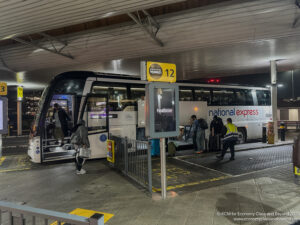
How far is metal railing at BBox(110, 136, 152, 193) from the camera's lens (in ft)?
19.0

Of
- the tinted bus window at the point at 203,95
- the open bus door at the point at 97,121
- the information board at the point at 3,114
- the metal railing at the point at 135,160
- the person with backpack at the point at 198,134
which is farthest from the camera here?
the tinted bus window at the point at 203,95

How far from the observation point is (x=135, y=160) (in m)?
6.71

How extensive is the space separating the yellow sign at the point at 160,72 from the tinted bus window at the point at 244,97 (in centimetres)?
934

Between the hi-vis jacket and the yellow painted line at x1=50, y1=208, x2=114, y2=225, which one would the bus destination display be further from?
the hi-vis jacket

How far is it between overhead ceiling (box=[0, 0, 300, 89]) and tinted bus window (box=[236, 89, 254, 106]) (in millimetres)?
2231

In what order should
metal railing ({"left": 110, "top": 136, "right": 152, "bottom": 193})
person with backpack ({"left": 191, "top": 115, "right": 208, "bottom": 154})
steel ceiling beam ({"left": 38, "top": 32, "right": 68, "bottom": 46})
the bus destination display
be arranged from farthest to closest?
person with backpack ({"left": 191, "top": 115, "right": 208, "bottom": 154}), steel ceiling beam ({"left": 38, "top": 32, "right": 68, "bottom": 46}), metal railing ({"left": 110, "top": 136, "right": 152, "bottom": 193}), the bus destination display

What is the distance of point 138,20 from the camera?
968cm

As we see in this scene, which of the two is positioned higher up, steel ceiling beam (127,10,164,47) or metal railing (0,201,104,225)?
steel ceiling beam (127,10,164,47)

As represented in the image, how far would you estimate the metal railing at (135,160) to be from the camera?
5789 millimetres

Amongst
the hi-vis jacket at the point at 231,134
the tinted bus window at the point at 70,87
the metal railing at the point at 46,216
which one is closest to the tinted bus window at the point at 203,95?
the hi-vis jacket at the point at 231,134

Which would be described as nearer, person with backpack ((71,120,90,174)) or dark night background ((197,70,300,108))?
person with backpack ((71,120,90,174))

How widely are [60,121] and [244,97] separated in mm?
10986

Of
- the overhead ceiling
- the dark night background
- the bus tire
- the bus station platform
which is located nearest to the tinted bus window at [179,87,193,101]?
the overhead ceiling

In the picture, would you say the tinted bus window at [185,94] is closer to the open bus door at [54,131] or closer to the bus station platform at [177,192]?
the bus station platform at [177,192]
